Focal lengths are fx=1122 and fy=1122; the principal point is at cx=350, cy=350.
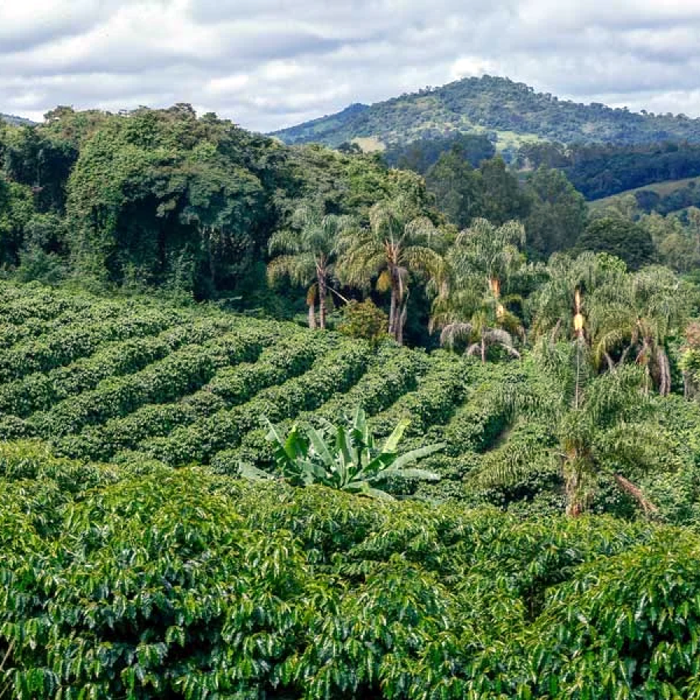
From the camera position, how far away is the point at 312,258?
3456 cm

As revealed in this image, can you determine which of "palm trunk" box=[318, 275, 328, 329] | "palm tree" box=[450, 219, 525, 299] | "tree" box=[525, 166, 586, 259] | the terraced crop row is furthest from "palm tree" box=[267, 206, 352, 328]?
"tree" box=[525, 166, 586, 259]

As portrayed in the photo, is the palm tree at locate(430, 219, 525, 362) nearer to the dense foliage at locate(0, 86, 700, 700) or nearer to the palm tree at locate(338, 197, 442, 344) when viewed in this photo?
the dense foliage at locate(0, 86, 700, 700)

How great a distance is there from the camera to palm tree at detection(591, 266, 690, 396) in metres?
29.2

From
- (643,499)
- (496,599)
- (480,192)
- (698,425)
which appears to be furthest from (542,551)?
(480,192)

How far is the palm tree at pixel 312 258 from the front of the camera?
34.2 meters

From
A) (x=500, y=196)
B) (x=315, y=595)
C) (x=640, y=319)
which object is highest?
(x=500, y=196)

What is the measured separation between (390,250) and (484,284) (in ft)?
14.0

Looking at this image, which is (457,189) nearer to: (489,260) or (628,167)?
(489,260)

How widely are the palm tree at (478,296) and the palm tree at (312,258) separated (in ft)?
11.5

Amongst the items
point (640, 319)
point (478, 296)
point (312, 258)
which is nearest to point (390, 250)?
point (312, 258)

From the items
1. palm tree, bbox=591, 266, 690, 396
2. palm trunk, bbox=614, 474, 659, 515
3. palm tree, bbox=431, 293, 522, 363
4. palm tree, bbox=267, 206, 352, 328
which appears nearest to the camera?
palm trunk, bbox=614, 474, 659, 515

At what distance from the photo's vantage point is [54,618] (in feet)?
27.4

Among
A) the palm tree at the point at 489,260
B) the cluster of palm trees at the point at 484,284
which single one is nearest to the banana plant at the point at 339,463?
the cluster of palm trees at the point at 484,284

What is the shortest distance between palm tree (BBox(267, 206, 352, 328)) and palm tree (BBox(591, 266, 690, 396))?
28.0ft
